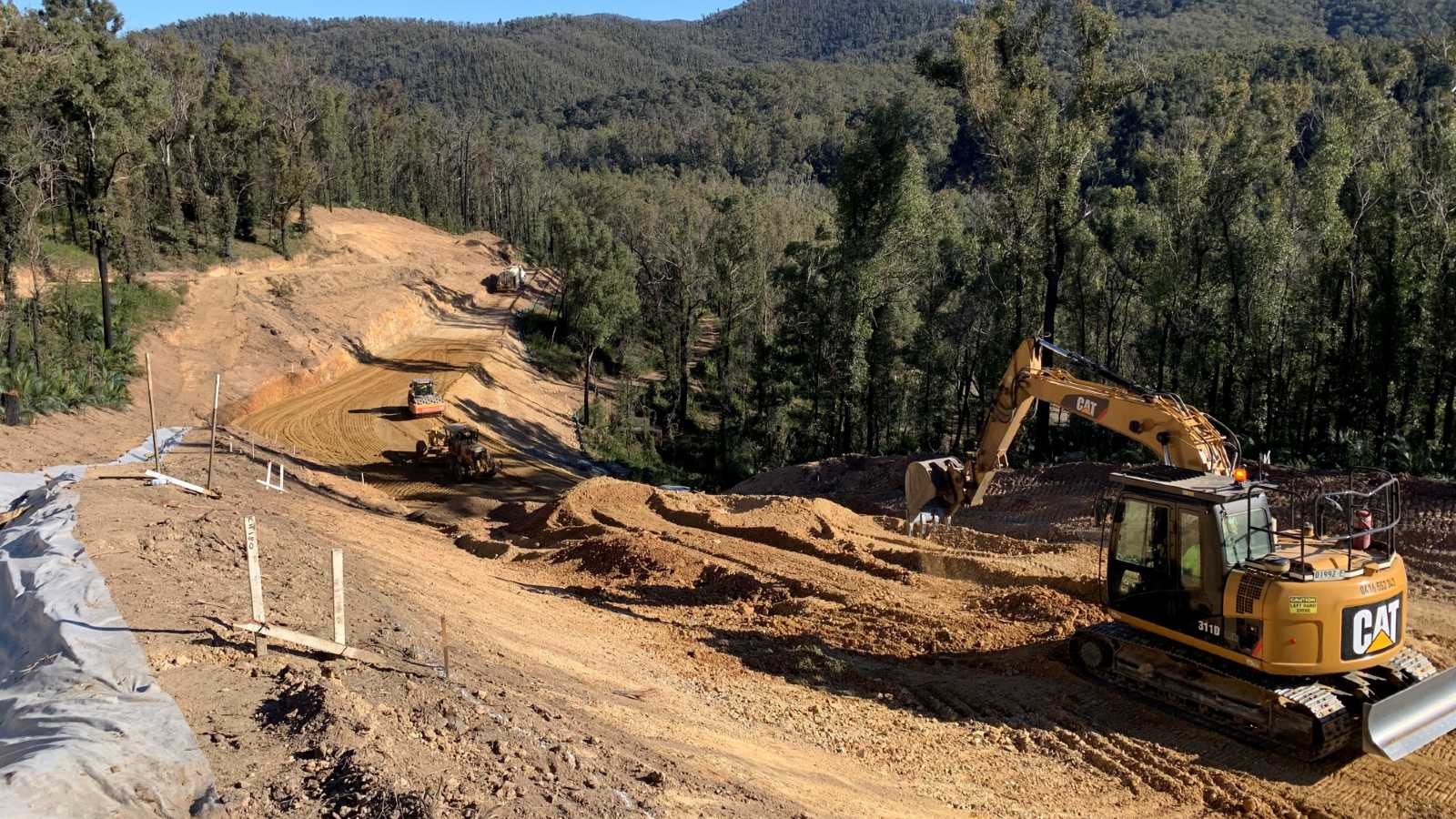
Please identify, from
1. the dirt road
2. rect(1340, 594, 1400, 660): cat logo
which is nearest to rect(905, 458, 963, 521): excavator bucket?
rect(1340, 594, 1400, 660): cat logo

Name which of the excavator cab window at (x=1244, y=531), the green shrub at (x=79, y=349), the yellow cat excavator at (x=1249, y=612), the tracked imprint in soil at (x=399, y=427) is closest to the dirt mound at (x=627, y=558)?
the yellow cat excavator at (x=1249, y=612)

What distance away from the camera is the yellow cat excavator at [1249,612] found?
997cm

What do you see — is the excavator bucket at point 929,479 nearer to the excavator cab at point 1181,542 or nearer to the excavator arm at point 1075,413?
the excavator arm at point 1075,413

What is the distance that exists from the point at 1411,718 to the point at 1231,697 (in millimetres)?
1686

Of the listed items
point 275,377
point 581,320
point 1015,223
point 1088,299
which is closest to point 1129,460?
point 1015,223

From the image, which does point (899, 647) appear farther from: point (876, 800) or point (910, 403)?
point (910, 403)

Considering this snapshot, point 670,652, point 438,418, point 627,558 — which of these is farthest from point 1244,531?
point 438,418

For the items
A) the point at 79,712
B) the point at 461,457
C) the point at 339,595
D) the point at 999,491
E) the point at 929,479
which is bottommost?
the point at 461,457

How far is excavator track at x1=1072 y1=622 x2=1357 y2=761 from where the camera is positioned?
10031 millimetres

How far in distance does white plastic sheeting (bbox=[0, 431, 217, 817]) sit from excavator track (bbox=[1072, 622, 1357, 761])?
9.96 meters

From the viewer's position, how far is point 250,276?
52125mm

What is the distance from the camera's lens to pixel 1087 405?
13484mm

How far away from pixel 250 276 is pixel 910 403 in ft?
119

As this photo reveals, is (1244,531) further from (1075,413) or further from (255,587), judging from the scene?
(255,587)
